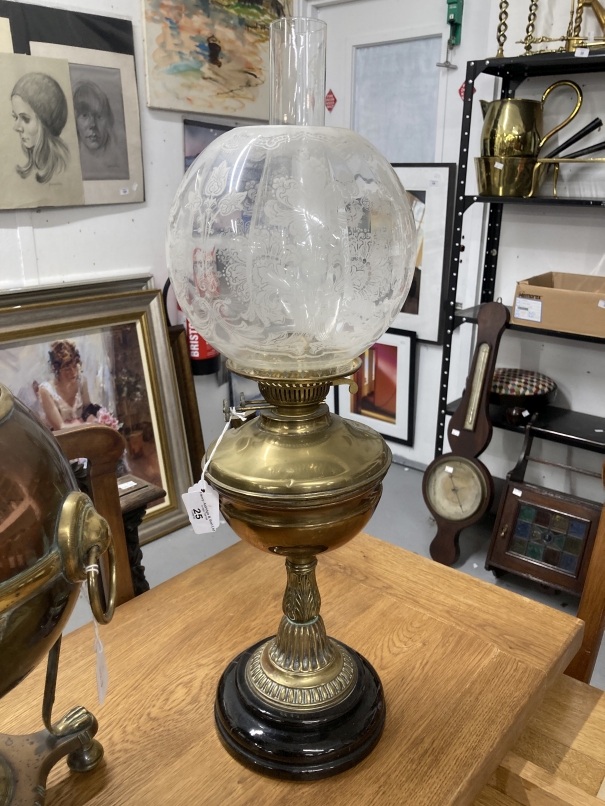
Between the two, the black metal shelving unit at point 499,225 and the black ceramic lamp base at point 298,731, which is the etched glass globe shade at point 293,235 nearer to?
the black ceramic lamp base at point 298,731

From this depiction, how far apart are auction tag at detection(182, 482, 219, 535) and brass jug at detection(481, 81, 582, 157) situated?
1665mm

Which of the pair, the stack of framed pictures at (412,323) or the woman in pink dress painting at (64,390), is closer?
the woman in pink dress painting at (64,390)

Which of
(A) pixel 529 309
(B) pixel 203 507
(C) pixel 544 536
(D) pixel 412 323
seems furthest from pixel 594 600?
(D) pixel 412 323

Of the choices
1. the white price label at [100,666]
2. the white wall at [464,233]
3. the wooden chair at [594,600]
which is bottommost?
the wooden chair at [594,600]

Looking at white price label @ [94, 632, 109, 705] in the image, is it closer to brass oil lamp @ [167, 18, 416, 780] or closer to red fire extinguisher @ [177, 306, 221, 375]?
brass oil lamp @ [167, 18, 416, 780]

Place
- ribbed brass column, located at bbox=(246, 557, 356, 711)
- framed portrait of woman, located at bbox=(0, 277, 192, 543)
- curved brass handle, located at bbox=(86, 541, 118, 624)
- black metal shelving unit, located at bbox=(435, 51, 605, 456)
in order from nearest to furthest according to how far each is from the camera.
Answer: curved brass handle, located at bbox=(86, 541, 118, 624)
ribbed brass column, located at bbox=(246, 557, 356, 711)
black metal shelving unit, located at bbox=(435, 51, 605, 456)
framed portrait of woman, located at bbox=(0, 277, 192, 543)

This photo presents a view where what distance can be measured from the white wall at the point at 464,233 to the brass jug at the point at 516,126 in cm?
24

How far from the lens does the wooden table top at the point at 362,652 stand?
71cm

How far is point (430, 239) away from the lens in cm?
264

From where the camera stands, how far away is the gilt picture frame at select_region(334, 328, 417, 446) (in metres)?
2.81

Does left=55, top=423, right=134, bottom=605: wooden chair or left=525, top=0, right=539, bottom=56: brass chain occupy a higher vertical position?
left=525, top=0, right=539, bottom=56: brass chain

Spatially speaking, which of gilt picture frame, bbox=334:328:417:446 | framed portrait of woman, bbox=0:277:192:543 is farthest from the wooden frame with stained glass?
framed portrait of woman, bbox=0:277:192:543

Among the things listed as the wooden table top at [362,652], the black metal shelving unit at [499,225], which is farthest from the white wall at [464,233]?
the wooden table top at [362,652]

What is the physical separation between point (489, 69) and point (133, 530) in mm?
1797
